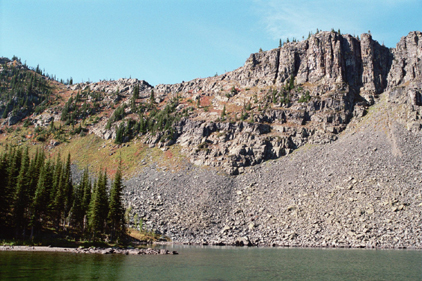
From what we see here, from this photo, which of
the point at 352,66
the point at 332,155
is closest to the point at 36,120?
the point at 332,155

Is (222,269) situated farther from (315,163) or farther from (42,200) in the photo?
(315,163)

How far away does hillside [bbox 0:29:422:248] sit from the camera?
289 ft

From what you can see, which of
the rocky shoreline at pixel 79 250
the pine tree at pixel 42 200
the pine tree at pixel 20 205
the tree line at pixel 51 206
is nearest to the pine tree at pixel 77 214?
the tree line at pixel 51 206

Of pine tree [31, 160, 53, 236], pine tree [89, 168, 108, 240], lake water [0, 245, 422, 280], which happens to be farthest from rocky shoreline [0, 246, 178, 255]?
lake water [0, 245, 422, 280]

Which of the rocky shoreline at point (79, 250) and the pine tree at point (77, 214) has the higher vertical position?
the pine tree at point (77, 214)

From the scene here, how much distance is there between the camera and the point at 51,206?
7494cm

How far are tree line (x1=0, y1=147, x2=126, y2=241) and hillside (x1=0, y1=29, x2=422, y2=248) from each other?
19600mm

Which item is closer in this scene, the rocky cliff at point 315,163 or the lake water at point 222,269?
the lake water at point 222,269

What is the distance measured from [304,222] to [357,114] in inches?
2768

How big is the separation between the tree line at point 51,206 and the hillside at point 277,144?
19600 millimetres

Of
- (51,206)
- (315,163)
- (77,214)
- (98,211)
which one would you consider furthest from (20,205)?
(315,163)

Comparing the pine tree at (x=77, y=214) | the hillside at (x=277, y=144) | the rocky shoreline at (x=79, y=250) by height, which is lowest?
the rocky shoreline at (x=79, y=250)

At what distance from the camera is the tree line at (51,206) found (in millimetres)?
66375

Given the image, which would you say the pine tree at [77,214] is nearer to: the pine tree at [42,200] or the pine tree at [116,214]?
the pine tree at [42,200]
